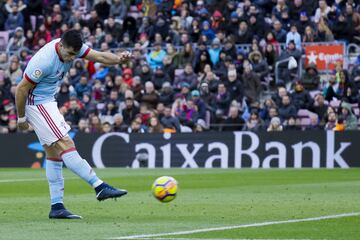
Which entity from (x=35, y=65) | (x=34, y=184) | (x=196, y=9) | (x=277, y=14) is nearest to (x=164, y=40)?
(x=196, y=9)

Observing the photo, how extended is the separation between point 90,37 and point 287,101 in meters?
8.21

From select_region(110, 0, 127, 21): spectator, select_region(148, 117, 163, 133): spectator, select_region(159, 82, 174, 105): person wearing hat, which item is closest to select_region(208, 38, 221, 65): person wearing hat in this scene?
select_region(159, 82, 174, 105): person wearing hat

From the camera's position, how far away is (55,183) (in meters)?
12.1

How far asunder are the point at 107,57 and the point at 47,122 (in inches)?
42.5

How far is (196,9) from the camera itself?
3319cm

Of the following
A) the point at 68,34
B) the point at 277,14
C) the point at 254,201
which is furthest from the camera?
the point at 277,14

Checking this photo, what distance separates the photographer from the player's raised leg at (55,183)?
39.1 feet

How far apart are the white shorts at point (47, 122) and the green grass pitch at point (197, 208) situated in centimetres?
93

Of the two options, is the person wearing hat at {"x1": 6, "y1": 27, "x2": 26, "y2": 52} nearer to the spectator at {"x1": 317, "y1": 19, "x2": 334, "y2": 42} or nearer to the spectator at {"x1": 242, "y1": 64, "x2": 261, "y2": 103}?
the spectator at {"x1": 242, "y1": 64, "x2": 261, "y2": 103}

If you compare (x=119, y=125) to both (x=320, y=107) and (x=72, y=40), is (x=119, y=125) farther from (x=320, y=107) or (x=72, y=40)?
(x=72, y=40)

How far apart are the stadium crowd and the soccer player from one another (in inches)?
621

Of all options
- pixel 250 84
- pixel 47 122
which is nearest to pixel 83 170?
pixel 47 122

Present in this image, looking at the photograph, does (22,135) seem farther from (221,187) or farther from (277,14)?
(221,187)

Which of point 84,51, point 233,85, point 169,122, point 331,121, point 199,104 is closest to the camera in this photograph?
point 84,51
